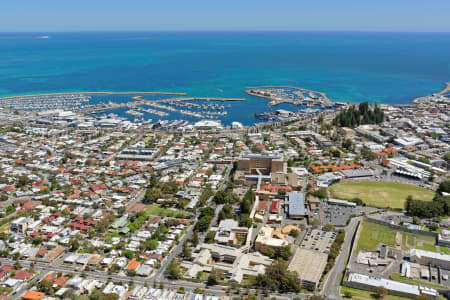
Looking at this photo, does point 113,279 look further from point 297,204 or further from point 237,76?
point 237,76

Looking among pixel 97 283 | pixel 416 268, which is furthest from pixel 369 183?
pixel 97 283

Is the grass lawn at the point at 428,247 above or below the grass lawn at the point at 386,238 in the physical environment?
below

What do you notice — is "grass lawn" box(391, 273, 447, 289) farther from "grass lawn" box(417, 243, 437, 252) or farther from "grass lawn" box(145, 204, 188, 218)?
"grass lawn" box(145, 204, 188, 218)

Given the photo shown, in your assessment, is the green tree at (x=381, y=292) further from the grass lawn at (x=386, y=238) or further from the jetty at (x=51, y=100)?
the jetty at (x=51, y=100)

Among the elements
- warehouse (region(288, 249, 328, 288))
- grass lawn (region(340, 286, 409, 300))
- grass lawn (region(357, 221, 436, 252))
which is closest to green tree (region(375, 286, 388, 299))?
grass lawn (region(340, 286, 409, 300))

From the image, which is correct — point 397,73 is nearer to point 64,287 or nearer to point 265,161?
point 265,161

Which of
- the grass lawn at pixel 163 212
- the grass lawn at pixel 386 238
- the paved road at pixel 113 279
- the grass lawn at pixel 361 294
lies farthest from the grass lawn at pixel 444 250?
the grass lawn at pixel 163 212

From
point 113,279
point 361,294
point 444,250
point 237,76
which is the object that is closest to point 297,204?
point 361,294
